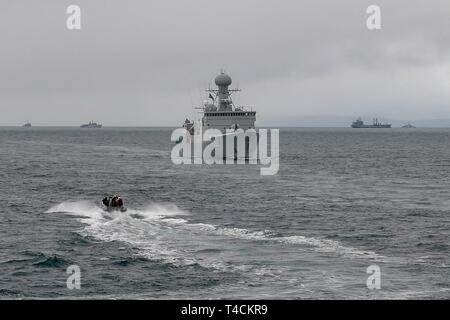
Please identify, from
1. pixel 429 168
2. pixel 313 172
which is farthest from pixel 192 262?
pixel 429 168

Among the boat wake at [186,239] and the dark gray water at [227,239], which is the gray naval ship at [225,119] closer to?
the dark gray water at [227,239]

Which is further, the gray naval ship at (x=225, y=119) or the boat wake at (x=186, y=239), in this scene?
the gray naval ship at (x=225, y=119)

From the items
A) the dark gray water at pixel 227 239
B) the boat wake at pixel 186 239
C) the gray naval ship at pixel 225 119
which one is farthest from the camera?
the gray naval ship at pixel 225 119

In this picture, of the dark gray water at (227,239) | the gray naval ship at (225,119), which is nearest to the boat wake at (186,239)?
the dark gray water at (227,239)

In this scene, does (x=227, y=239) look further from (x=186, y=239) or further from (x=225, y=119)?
(x=225, y=119)

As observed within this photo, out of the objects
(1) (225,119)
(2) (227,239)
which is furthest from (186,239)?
(1) (225,119)

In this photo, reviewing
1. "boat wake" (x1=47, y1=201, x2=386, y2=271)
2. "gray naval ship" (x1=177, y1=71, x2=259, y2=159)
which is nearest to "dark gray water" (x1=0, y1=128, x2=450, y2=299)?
"boat wake" (x1=47, y1=201, x2=386, y2=271)

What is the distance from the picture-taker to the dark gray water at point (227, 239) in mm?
33188

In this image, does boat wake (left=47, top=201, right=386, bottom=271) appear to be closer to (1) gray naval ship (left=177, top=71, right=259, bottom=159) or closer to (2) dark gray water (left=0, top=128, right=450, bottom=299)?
(2) dark gray water (left=0, top=128, right=450, bottom=299)

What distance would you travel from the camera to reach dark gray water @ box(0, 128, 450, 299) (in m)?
33.2

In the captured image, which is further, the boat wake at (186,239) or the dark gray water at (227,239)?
the boat wake at (186,239)

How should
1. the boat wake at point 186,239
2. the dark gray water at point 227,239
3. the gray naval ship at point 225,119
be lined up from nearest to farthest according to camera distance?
the dark gray water at point 227,239, the boat wake at point 186,239, the gray naval ship at point 225,119

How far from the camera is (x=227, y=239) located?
46.8 metres

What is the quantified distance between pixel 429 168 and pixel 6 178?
85662mm
